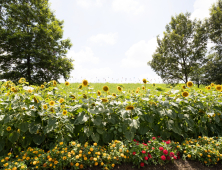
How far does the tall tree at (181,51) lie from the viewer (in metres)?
17.3

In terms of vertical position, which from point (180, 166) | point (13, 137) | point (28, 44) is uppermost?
point (28, 44)

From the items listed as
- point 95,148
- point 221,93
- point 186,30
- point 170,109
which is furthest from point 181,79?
point 95,148

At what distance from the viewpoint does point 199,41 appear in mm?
17188

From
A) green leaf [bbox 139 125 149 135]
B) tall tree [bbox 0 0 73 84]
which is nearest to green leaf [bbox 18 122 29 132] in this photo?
green leaf [bbox 139 125 149 135]

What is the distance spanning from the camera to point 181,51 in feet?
58.3

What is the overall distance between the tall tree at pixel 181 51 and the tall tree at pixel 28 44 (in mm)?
11240

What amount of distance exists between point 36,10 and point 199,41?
1717cm

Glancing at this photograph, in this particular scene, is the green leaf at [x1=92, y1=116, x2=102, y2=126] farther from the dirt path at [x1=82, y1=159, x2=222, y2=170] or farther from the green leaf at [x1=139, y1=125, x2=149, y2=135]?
the green leaf at [x1=139, y1=125, x2=149, y2=135]

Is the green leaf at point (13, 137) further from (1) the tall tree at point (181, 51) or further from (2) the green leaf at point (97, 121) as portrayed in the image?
(1) the tall tree at point (181, 51)

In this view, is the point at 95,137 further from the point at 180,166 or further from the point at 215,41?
the point at 215,41

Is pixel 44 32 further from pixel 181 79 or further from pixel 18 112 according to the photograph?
pixel 181 79

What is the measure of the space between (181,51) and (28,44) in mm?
16033

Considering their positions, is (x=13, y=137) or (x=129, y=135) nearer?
(x=13, y=137)

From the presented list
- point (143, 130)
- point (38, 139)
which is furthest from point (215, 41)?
point (38, 139)
